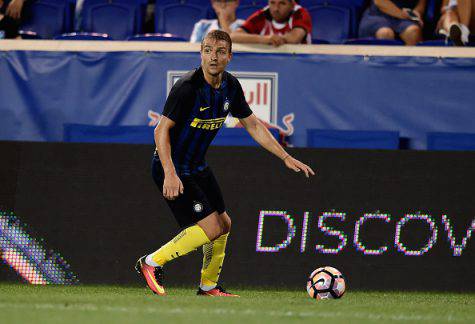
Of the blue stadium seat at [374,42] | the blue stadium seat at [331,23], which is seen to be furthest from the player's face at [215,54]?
the blue stadium seat at [331,23]

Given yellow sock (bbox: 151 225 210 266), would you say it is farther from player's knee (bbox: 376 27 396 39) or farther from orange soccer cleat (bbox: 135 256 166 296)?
player's knee (bbox: 376 27 396 39)

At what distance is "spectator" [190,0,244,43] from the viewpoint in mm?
11766

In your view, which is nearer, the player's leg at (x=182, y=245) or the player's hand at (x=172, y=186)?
the player's hand at (x=172, y=186)

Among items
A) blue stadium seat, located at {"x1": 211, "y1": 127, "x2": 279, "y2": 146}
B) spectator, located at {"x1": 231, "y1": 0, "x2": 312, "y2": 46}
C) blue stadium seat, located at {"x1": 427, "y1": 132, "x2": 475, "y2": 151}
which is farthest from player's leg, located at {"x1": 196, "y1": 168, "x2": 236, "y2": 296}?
spectator, located at {"x1": 231, "y1": 0, "x2": 312, "y2": 46}

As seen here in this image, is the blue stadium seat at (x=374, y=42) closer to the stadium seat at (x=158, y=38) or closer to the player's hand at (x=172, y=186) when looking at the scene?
the stadium seat at (x=158, y=38)

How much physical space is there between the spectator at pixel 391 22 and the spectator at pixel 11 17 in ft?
14.5

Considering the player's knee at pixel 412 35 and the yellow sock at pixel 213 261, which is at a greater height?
the player's knee at pixel 412 35

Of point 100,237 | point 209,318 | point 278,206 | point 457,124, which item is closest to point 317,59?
point 457,124

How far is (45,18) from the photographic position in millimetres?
12953

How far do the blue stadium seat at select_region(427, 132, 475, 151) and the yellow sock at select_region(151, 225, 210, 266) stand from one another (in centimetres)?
403

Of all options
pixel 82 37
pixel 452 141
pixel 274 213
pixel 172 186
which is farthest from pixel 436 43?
pixel 172 186

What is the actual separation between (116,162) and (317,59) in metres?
3.08

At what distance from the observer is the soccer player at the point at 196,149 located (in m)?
7.08

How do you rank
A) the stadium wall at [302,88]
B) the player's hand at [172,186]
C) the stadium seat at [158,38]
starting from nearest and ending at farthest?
the player's hand at [172,186] → the stadium wall at [302,88] → the stadium seat at [158,38]
